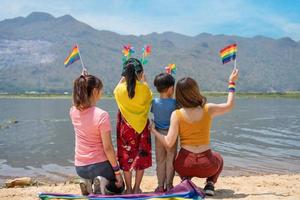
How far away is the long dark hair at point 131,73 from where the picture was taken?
6910mm

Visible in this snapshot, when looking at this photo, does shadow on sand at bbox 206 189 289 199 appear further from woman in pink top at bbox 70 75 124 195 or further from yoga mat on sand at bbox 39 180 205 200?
woman in pink top at bbox 70 75 124 195

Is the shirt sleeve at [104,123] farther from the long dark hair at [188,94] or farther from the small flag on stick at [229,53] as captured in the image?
the small flag on stick at [229,53]

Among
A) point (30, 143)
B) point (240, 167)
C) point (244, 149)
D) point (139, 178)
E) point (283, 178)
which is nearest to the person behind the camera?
point (139, 178)

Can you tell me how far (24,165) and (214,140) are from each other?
1420 centimetres

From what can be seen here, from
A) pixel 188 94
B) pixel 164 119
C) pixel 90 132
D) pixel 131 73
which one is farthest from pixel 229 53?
pixel 90 132

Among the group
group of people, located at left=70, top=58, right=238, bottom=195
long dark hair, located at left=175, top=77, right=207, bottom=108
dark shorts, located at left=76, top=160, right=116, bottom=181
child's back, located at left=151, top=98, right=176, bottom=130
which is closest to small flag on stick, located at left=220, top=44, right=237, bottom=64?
group of people, located at left=70, top=58, right=238, bottom=195

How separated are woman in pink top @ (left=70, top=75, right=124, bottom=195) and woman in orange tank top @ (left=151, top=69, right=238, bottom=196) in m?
0.93

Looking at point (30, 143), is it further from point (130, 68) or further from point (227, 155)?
point (130, 68)

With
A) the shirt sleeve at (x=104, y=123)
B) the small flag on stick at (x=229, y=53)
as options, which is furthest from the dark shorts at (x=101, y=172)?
the small flag on stick at (x=229, y=53)

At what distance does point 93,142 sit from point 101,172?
0.49 metres

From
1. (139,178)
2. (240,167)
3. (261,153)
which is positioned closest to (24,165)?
(240,167)

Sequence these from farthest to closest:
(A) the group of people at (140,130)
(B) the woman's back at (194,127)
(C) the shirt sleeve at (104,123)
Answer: (B) the woman's back at (194,127), (A) the group of people at (140,130), (C) the shirt sleeve at (104,123)

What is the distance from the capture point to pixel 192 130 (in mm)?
6875

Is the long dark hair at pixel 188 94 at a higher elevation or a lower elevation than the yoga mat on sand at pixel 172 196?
higher
